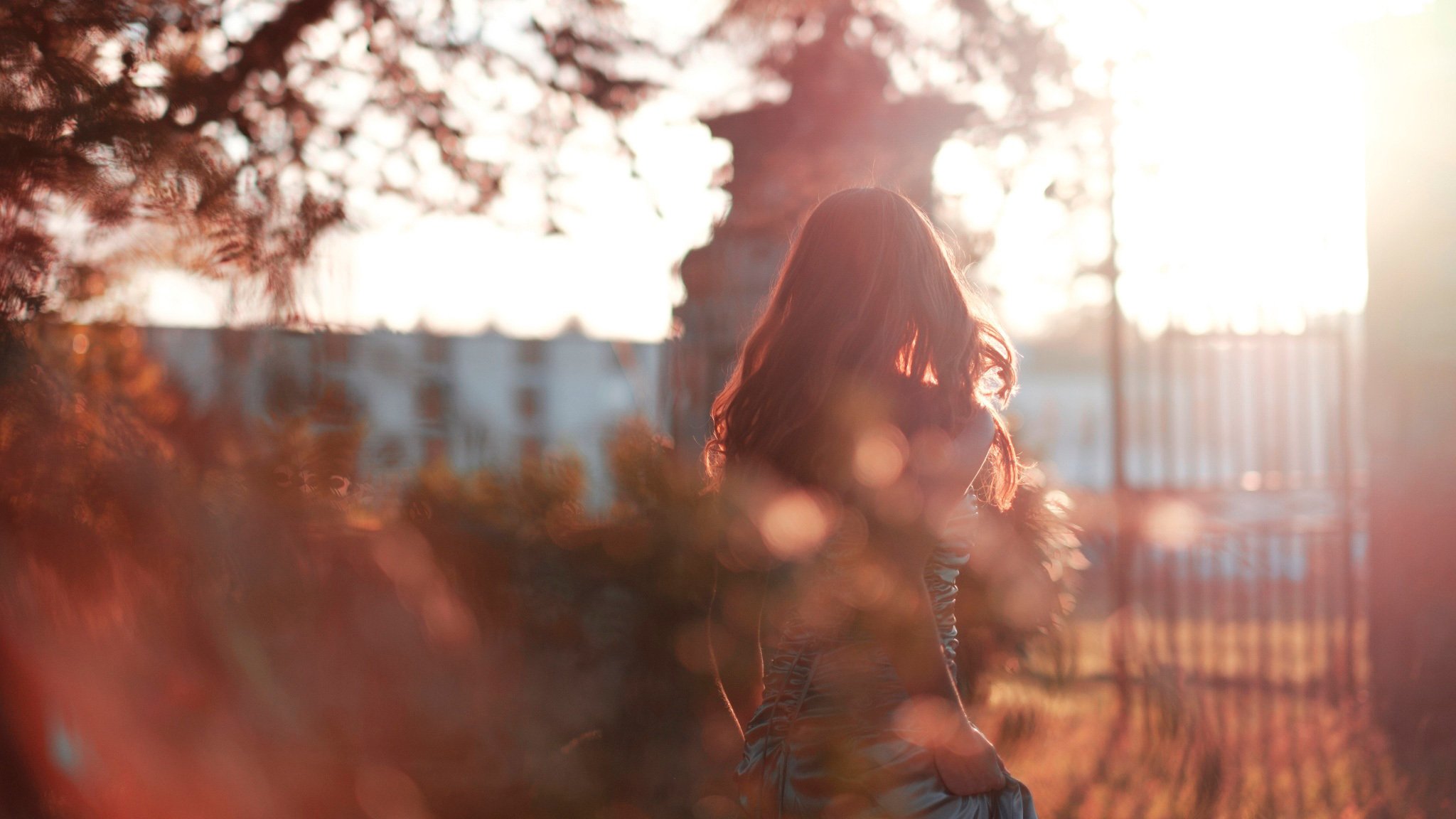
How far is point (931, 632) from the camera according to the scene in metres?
1.70

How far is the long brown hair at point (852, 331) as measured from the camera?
179 centimetres

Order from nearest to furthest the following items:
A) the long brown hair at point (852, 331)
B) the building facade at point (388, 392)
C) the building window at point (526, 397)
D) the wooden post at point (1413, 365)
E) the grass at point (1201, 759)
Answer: the long brown hair at point (852, 331), the building facade at point (388, 392), the grass at point (1201, 759), the wooden post at point (1413, 365), the building window at point (526, 397)

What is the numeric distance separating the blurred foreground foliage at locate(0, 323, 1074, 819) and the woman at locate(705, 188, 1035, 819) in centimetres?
136

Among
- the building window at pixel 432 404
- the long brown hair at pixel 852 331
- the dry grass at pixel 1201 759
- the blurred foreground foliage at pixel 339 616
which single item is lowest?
the dry grass at pixel 1201 759

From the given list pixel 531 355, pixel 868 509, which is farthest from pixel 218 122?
pixel 531 355

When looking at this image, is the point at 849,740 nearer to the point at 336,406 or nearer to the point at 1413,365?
the point at 336,406

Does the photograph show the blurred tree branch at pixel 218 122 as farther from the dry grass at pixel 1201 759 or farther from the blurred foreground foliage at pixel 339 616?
Answer: the dry grass at pixel 1201 759

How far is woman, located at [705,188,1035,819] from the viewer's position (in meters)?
1.72

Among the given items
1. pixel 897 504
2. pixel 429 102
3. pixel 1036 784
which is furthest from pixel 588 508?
pixel 897 504

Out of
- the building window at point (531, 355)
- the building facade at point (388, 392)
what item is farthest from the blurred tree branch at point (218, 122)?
the building window at point (531, 355)

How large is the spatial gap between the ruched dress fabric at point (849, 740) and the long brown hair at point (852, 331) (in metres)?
0.27

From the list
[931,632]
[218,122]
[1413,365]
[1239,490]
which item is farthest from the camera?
[1239,490]

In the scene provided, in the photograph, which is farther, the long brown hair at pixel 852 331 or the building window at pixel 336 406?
the building window at pixel 336 406

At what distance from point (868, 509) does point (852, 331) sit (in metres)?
0.31
